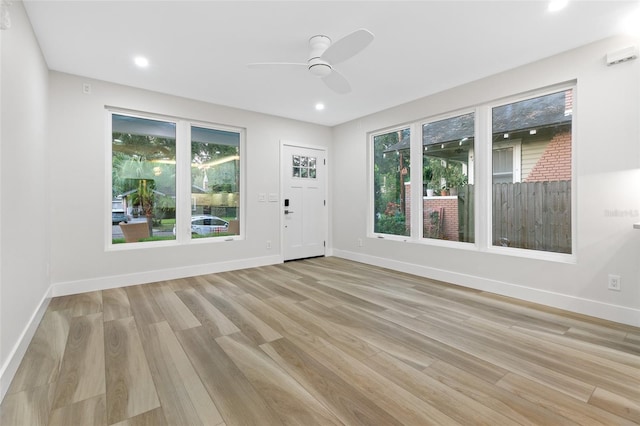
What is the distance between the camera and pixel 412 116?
4477 mm

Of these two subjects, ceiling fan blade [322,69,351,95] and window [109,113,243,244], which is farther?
window [109,113,243,244]

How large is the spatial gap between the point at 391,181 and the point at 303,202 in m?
1.68

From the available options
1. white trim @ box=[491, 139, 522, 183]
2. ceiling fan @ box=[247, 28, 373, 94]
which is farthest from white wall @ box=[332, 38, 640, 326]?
ceiling fan @ box=[247, 28, 373, 94]

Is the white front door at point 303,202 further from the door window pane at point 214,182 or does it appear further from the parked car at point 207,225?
the parked car at point 207,225

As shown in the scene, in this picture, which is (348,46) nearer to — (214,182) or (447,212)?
(447,212)

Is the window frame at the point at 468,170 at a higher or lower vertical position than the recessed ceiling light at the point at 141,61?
lower

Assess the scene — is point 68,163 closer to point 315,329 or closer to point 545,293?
point 315,329

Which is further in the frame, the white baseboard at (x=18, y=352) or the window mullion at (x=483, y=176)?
the window mullion at (x=483, y=176)

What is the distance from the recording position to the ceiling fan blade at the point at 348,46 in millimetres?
2154

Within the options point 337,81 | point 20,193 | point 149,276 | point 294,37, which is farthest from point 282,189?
point 20,193

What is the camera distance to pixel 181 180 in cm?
433

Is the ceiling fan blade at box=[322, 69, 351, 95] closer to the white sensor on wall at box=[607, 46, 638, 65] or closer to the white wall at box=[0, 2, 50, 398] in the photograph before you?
the white wall at box=[0, 2, 50, 398]

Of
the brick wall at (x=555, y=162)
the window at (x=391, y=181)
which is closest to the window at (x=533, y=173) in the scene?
the brick wall at (x=555, y=162)

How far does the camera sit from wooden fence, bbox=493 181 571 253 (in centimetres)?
317
